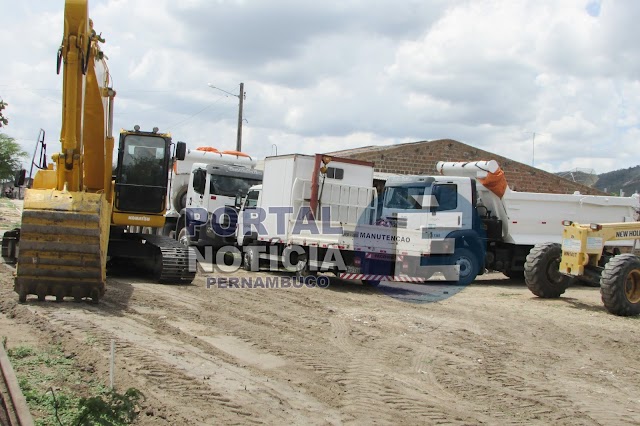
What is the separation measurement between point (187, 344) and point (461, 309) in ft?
19.1

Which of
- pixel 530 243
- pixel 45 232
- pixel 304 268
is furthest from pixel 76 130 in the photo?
pixel 530 243

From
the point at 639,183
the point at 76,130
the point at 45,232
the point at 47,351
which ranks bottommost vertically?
the point at 47,351

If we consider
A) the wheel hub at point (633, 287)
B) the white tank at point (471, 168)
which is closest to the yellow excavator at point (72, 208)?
the wheel hub at point (633, 287)

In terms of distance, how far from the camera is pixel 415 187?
1662 cm

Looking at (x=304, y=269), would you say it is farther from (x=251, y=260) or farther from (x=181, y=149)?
(x=181, y=149)

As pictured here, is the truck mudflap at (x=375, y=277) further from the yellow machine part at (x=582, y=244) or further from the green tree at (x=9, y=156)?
the green tree at (x=9, y=156)

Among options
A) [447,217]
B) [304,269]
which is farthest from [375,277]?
[447,217]

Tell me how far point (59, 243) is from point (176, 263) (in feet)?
13.5

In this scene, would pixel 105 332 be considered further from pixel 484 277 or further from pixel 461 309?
pixel 484 277

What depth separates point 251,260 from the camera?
56.1 ft

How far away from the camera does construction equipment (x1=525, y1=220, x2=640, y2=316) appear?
38.5ft

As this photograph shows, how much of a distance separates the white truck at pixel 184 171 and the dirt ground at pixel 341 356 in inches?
397

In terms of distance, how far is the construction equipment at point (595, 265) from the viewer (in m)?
11.7

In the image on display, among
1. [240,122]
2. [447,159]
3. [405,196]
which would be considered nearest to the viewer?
[405,196]
